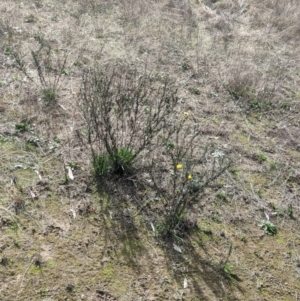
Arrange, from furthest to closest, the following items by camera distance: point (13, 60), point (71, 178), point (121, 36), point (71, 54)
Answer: point (121, 36)
point (71, 54)
point (13, 60)
point (71, 178)

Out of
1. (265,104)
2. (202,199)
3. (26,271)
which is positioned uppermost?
(265,104)

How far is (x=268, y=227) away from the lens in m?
3.29

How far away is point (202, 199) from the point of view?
344 centimetres

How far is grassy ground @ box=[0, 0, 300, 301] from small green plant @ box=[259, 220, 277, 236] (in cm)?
4

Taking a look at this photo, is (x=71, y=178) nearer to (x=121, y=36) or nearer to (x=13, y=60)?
(x=13, y=60)

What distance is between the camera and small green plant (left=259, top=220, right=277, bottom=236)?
10.7 ft

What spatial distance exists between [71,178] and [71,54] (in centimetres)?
287

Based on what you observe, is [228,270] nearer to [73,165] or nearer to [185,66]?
[73,165]

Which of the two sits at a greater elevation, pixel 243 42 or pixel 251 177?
pixel 243 42

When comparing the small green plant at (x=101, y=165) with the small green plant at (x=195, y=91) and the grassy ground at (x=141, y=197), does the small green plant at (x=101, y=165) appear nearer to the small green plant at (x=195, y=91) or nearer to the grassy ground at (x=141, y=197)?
the grassy ground at (x=141, y=197)

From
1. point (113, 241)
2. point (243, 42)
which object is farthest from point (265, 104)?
point (113, 241)

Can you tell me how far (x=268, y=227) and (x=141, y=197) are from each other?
122cm

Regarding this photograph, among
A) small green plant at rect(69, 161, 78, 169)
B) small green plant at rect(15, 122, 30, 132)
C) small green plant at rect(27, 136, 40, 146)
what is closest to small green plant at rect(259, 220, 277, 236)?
small green plant at rect(69, 161, 78, 169)

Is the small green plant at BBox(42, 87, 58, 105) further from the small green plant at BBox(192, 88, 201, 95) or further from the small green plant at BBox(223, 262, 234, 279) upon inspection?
the small green plant at BBox(223, 262, 234, 279)
